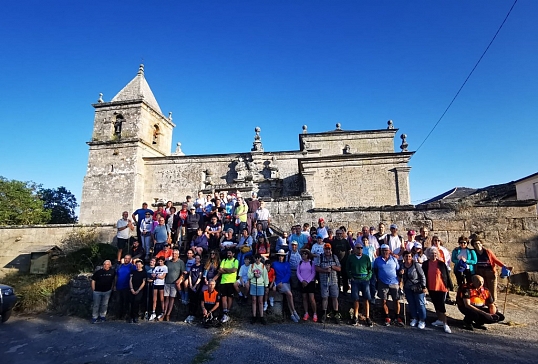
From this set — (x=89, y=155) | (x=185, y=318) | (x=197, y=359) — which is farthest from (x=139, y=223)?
(x=89, y=155)

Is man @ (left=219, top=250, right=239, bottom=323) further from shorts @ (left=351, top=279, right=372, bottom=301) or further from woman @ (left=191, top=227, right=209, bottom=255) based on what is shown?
shorts @ (left=351, top=279, right=372, bottom=301)

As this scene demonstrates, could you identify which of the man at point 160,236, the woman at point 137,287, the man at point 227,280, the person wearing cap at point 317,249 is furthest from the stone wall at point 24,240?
the person wearing cap at point 317,249

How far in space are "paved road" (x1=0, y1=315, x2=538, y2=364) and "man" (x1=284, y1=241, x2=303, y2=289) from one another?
94 cm

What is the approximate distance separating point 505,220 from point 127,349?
10.2m

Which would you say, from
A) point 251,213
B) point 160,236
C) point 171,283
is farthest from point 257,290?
point 160,236

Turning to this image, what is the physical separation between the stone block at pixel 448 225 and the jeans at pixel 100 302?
→ 9.29 m

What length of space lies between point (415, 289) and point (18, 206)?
30.3 meters

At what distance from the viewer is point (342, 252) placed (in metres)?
6.76

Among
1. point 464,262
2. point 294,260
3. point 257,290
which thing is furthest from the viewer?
point 294,260

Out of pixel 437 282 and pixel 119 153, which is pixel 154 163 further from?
pixel 437 282

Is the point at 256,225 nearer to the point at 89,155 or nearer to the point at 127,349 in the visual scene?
the point at 127,349

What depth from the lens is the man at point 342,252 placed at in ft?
22.0

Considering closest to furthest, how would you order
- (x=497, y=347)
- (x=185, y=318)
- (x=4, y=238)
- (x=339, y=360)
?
(x=339, y=360) → (x=497, y=347) → (x=185, y=318) → (x=4, y=238)

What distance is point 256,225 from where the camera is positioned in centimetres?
830
